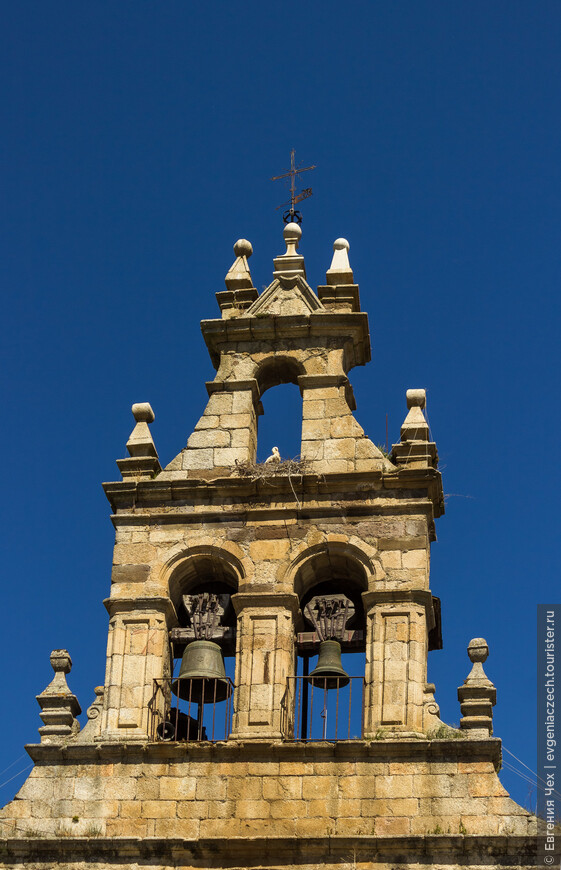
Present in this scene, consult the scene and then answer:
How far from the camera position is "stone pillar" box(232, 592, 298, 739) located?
23609mm

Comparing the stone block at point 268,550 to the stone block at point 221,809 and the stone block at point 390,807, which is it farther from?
the stone block at point 390,807

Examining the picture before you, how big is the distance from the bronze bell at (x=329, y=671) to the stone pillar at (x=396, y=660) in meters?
0.46

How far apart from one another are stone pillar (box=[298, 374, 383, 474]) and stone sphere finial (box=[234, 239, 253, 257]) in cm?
258

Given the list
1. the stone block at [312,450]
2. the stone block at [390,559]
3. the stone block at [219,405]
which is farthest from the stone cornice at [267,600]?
the stone block at [219,405]

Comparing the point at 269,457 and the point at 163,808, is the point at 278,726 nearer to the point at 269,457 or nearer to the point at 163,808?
the point at 163,808

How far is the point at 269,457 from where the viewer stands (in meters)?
25.5

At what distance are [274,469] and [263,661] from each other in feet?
8.43

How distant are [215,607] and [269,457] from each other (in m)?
2.00

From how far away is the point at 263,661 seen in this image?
78.8 ft

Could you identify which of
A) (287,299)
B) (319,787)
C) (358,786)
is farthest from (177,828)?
(287,299)

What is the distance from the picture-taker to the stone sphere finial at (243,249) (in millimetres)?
28047

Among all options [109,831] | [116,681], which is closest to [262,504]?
[116,681]

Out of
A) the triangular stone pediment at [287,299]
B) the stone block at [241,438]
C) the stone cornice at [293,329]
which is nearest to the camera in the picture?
the stone block at [241,438]

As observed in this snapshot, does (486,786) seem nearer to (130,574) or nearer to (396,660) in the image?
(396,660)
